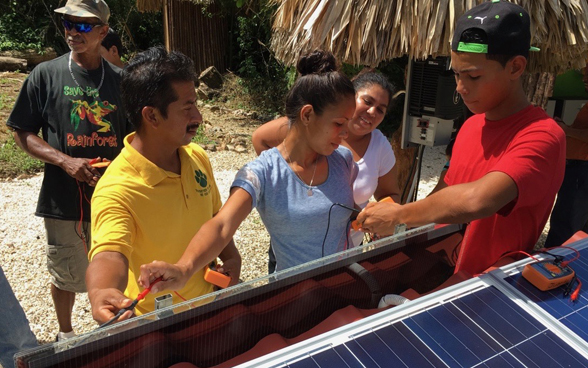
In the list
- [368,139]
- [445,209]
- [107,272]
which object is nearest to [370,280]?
[445,209]

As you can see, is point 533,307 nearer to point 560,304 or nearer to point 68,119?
point 560,304

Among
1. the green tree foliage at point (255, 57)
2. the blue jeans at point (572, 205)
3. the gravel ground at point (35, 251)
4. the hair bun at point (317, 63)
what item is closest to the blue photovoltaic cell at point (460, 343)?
the hair bun at point (317, 63)

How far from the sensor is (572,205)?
13.6ft

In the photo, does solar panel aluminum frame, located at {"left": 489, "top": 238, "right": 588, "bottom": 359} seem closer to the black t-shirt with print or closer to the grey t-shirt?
the grey t-shirt

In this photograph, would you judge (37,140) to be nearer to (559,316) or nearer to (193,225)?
(193,225)

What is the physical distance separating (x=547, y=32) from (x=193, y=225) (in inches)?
114

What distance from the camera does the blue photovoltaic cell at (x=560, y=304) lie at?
143cm

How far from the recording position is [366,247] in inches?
66.4

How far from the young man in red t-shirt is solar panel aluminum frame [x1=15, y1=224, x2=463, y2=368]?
0.17 m

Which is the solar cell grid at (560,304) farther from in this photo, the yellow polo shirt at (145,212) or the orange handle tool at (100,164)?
the orange handle tool at (100,164)

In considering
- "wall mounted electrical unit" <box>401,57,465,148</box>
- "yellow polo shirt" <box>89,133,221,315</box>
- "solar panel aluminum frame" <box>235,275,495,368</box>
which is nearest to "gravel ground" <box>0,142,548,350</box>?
"wall mounted electrical unit" <box>401,57,465,148</box>

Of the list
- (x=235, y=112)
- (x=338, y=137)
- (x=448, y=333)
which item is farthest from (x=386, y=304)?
(x=235, y=112)

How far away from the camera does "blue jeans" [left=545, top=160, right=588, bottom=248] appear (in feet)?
13.6

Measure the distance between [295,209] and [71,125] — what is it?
5.77 ft
